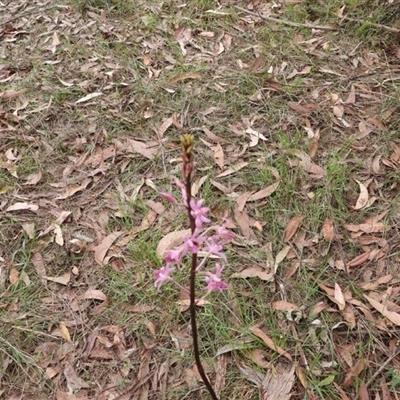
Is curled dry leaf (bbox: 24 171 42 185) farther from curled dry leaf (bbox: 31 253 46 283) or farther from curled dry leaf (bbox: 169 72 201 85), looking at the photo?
curled dry leaf (bbox: 169 72 201 85)

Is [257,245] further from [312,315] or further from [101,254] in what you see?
[101,254]

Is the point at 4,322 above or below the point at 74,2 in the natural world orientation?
below

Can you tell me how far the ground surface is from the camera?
238 centimetres

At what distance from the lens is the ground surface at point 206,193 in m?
2.38

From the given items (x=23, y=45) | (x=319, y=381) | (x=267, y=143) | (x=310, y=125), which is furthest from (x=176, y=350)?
(x=23, y=45)

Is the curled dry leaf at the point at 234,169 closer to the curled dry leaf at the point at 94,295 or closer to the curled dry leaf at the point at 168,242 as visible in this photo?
the curled dry leaf at the point at 168,242

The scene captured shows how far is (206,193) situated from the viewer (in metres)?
3.00

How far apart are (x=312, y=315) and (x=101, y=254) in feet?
3.66

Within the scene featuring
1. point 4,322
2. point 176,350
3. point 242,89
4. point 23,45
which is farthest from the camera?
point 23,45

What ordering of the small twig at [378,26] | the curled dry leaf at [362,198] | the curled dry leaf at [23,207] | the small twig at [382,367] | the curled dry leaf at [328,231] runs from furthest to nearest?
the small twig at [378,26], the curled dry leaf at [23,207], the curled dry leaf at [362,198], the curled dry leaf at [328,231], the small twig at [382,367]

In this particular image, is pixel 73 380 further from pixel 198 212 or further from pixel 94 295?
pixel 198 212

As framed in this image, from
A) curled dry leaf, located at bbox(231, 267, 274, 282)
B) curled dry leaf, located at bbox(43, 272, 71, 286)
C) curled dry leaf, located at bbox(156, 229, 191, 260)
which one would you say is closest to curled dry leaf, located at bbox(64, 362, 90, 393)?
curled dry leaf, located at bbox(43, 272, 71, 286)

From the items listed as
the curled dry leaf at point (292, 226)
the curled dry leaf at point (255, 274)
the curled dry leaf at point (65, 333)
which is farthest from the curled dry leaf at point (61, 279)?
the curled dry leaf at point (292, 226)

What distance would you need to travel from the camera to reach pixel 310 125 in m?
3.35
